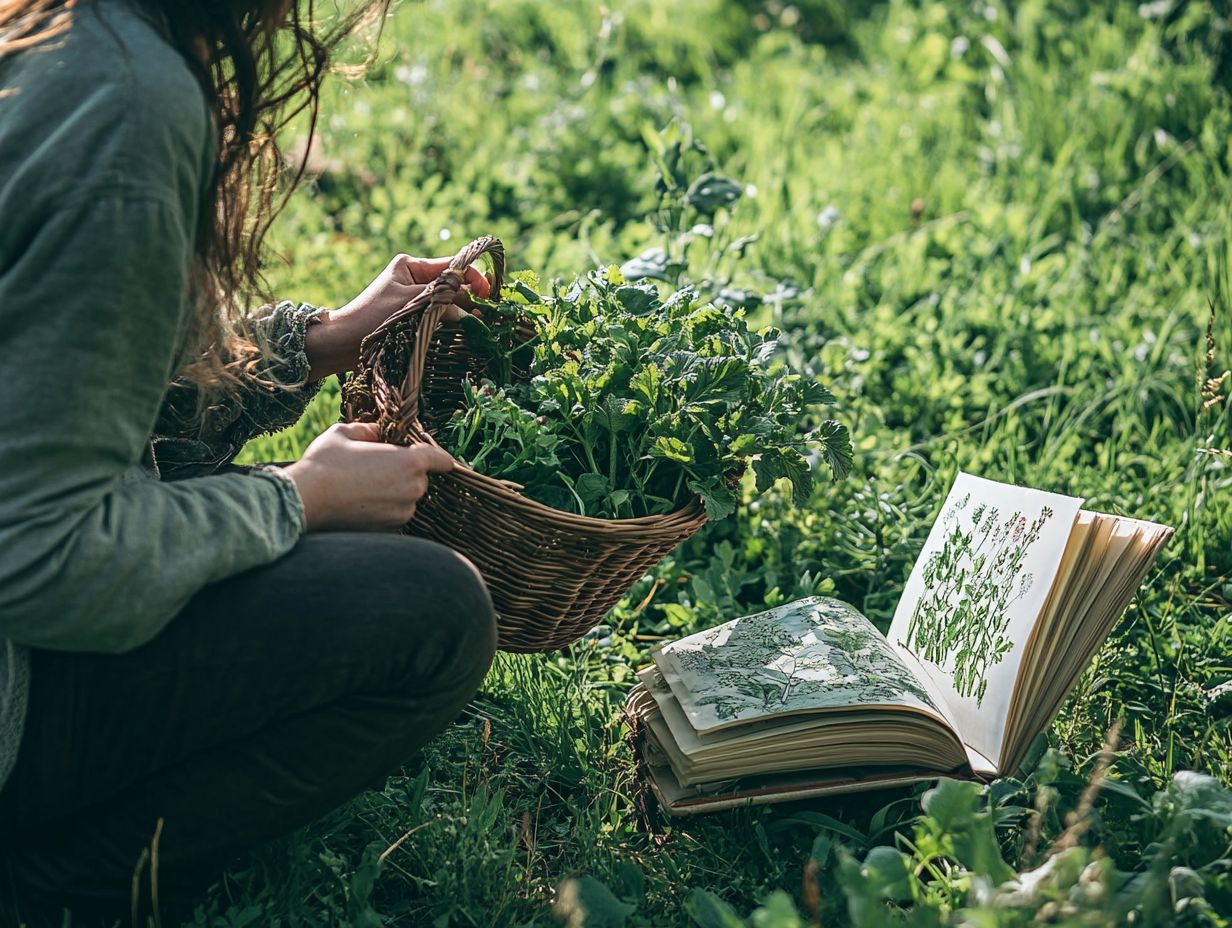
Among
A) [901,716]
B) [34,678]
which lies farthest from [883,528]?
[34,678]

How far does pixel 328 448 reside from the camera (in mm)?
1421

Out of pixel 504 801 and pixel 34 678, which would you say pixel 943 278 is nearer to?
pixel 504 801

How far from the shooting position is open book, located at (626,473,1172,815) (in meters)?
1.61

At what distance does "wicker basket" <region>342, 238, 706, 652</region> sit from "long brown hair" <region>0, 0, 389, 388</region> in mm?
201

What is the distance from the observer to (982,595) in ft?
5.79

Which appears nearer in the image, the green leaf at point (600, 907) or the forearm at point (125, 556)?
the forearm at point (125, 556)

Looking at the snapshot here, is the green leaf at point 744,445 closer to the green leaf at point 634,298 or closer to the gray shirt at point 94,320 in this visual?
the green leaf at point 634,298

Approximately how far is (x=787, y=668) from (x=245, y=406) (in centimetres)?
90

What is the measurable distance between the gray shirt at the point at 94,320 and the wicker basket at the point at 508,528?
33cm

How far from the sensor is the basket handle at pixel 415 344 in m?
1.51

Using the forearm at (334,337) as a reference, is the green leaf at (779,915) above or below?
below

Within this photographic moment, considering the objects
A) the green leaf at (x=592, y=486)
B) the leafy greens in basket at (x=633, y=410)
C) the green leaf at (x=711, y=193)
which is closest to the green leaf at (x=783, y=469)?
the leafy greens in basket at (x=633, y=410)

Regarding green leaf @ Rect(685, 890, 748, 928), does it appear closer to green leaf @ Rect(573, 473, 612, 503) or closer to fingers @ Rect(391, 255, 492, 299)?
green leaf @ Rect(573, 473, 612, 503)

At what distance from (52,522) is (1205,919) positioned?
1311 millimetres
